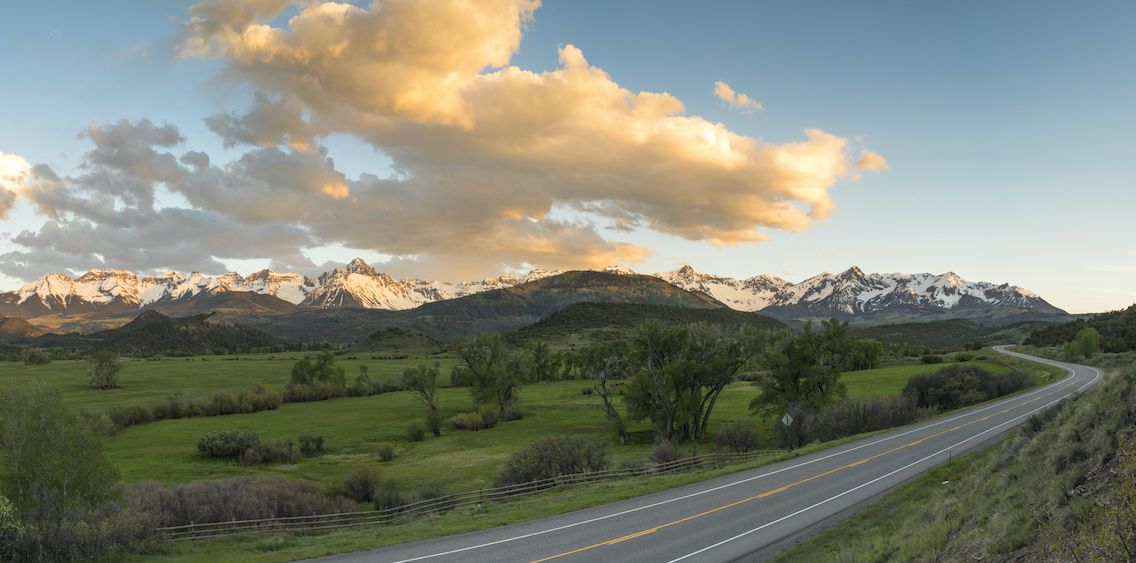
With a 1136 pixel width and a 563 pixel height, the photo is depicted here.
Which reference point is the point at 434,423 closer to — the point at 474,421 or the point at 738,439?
the point at 474,421

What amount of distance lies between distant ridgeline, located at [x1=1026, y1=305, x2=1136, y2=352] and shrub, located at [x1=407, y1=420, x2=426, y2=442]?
123083 mm

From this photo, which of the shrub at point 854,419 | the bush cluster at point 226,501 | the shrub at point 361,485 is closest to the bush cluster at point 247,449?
the shrub at point 361,485

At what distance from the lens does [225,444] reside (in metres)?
66.9

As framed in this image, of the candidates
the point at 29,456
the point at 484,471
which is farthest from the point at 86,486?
the point at 484,471

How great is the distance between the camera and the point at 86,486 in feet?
90.9

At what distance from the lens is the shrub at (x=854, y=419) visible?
5728 centimetres

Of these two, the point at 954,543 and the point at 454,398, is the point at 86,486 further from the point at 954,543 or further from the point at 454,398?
the point at 454,398

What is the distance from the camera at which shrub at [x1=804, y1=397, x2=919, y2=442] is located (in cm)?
5728

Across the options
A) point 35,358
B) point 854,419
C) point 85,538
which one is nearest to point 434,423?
point 854,419

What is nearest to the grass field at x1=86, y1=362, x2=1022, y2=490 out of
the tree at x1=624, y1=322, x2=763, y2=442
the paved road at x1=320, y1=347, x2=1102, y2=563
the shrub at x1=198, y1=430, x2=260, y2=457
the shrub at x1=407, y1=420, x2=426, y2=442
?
the shrub at x1=407, y1=420, x2=426, y2=442

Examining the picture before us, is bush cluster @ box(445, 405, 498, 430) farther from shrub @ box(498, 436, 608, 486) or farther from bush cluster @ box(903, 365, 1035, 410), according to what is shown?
bush cluster @ box(903, 365, 1035, 410)

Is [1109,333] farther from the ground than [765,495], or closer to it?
farther from the ground

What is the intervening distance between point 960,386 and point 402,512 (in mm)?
65012

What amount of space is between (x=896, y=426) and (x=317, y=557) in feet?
173
